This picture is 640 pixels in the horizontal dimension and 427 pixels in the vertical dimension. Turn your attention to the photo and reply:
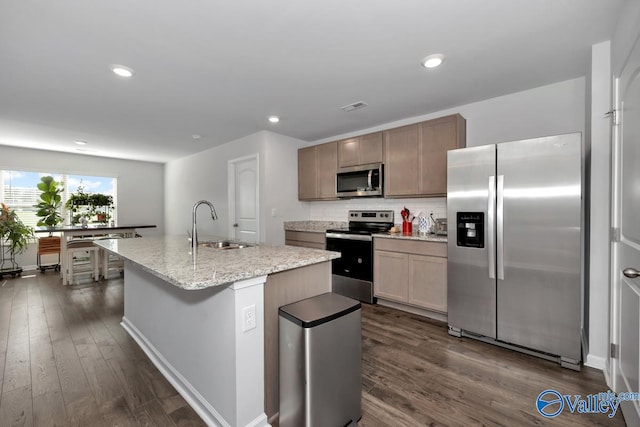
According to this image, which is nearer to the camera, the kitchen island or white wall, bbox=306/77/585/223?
the kitchen island

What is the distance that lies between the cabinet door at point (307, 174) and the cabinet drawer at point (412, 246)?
1475 mm

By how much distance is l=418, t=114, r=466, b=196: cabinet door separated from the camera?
3012 mm

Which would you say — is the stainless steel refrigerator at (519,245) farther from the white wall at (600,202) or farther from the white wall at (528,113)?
the white wall at (528,113)

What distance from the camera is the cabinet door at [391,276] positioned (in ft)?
10.1

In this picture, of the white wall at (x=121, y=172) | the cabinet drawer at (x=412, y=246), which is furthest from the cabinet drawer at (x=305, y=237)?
the white wall at (x=121, y=172)

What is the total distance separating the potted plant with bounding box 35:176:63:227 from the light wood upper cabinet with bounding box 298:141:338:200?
4.99 m

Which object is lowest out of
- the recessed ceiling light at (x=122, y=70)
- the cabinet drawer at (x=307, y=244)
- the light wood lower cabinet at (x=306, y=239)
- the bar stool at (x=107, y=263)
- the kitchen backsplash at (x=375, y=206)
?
the bar stool at (x=107, y=263)

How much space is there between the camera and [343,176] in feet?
13.2

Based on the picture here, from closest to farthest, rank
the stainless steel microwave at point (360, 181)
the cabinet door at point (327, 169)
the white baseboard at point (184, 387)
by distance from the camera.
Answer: the white baseboard at point (184, 387)
the stainless steel microwave at point (360, 181)
the cabinet door at point (327, 169)

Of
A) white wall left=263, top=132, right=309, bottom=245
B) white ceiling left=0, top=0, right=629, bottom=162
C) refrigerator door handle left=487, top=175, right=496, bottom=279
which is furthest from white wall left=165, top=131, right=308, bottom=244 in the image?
refrigerator door handle left=487, top=175, right=496, bottom=279

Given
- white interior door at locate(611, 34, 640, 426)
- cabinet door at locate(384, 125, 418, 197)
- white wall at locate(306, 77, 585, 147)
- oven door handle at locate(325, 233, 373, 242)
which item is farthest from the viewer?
oven door handle at locate(325, 233, 373, 242)

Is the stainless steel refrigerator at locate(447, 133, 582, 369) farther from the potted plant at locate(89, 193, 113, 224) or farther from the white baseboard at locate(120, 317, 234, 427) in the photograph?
the potted plant at locate(89, 193, 113, 224)

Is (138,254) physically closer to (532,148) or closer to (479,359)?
(479,359)

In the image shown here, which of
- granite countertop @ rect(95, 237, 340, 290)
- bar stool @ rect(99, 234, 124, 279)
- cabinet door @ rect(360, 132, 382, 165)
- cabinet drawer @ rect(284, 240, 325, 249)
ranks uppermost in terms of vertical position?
cabinet door @ rect(360, 132, 382, 165)
